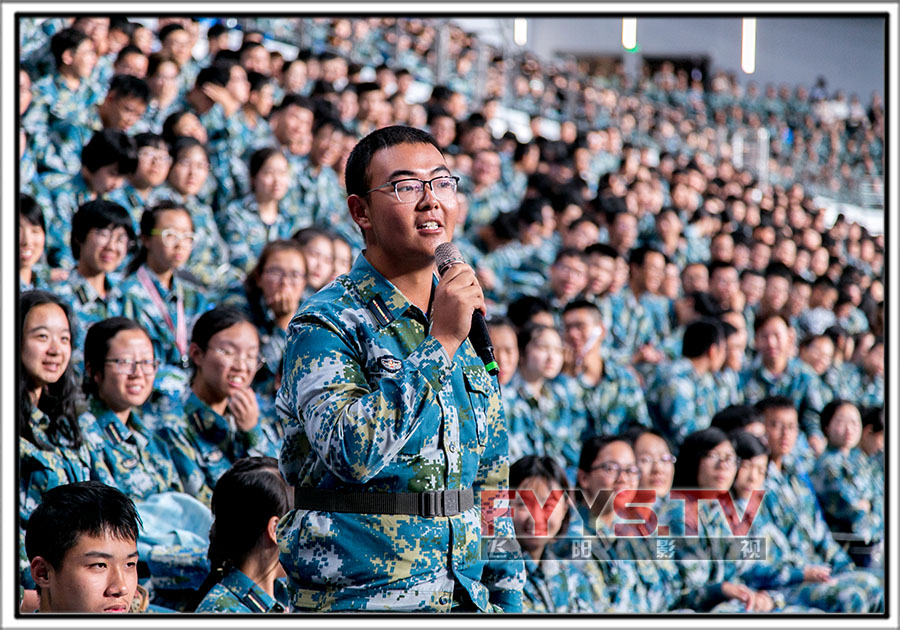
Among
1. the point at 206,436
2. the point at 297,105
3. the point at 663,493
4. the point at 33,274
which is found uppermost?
the point at 297,105

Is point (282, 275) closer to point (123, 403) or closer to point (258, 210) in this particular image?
point (123, 403)

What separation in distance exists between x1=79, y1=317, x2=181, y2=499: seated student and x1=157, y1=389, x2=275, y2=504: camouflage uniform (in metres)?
0.04

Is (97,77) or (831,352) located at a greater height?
(97,77)

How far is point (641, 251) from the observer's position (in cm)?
510

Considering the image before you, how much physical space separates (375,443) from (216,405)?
1656 millimetres

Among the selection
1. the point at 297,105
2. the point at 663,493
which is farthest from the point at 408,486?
the point at 297,105

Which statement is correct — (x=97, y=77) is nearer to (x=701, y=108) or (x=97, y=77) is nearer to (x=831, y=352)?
(x=831, y=352)

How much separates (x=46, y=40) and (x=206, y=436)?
2.62 meters

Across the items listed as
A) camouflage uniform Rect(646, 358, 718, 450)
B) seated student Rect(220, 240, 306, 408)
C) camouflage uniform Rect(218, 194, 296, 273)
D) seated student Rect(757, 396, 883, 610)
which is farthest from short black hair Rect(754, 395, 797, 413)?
camouflage uniform Rect(218, 194, 296, 273)

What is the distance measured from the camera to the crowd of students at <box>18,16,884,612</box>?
241 cm

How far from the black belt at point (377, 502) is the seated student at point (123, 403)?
1348 mm

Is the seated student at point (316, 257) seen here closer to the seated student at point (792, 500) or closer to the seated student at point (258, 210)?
the seated student at point (258, 210)

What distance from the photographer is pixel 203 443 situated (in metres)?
2.68

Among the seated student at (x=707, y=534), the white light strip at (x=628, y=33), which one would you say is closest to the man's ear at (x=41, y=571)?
the seated student at (x=707, y=534)
